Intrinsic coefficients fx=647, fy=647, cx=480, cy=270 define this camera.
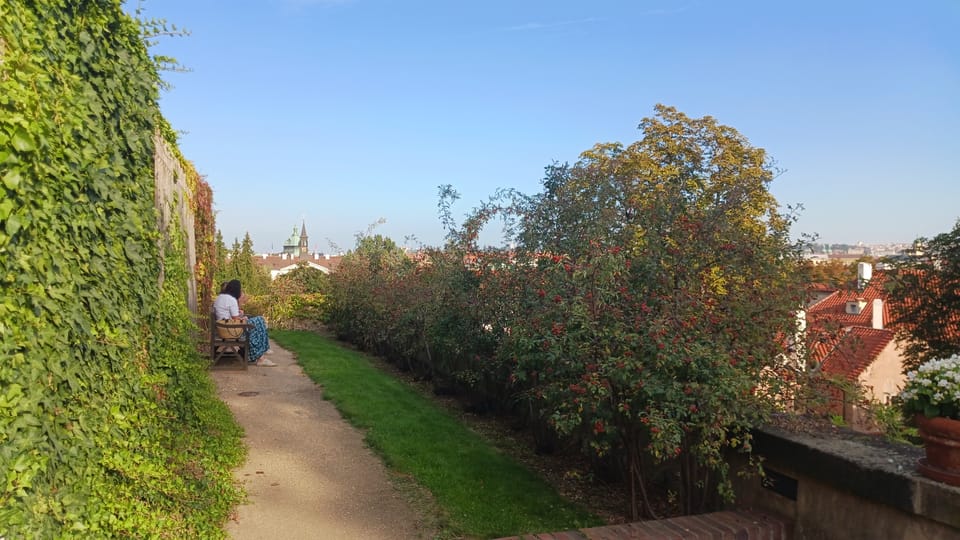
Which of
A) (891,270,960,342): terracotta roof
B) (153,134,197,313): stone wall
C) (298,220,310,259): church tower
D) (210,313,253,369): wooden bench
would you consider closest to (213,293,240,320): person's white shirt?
(210,313,253,369): wooden bench

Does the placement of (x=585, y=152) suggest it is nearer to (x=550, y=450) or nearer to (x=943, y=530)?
(x=550, y=450)

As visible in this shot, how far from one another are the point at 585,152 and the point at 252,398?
20.0m

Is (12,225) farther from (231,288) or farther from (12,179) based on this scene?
(231,288)

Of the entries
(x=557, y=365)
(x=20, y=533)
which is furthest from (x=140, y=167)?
(x=557, y=365)

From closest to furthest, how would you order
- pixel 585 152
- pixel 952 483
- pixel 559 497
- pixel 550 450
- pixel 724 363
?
pixel 952 483 < pixel 724 363 < pixel 559 497 < pixel 550 450 < pixel 585 152

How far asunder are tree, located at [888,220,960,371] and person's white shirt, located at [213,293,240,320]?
458 inches

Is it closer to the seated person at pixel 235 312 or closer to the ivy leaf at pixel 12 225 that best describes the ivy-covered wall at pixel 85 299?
the ivy leaf at pixel 12 225

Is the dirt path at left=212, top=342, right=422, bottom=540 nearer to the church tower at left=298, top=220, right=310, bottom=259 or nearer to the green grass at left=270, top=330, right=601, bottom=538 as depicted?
the green grass at left=270, top=330, right=601, bottom=538

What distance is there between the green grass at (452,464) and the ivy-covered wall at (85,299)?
5.47 feet

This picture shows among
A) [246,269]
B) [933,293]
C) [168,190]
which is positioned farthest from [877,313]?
[168,190]

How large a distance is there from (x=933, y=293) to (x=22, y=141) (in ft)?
47.3

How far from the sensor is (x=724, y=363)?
363 centimetres

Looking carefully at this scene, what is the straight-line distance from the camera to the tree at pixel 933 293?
12.0 m

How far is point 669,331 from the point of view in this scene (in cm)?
389
